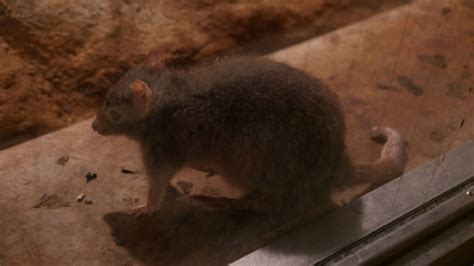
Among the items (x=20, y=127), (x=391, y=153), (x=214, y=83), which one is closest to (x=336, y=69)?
(x=391, y=153)

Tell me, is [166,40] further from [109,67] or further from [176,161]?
[176,161]

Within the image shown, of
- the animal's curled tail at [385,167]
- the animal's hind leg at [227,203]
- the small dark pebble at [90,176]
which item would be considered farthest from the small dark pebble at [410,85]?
the small dark pebble at [90,176]

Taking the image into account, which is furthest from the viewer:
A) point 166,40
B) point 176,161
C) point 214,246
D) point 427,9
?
point 427,9

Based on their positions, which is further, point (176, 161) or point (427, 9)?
point (427, 9)

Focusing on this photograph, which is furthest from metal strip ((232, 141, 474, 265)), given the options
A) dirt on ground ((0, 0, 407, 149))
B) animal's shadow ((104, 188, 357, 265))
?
dirt on ground ((0, 0, 407, 149))

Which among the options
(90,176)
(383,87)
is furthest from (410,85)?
(90,176)

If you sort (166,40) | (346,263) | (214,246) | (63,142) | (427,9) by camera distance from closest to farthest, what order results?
(346,263) < (214,246) < (63,142) < (166,40) < (427,9)

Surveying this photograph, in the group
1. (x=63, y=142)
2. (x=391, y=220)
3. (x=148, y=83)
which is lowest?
(x=63, y=142)

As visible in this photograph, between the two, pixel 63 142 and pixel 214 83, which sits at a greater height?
pixel 214 83

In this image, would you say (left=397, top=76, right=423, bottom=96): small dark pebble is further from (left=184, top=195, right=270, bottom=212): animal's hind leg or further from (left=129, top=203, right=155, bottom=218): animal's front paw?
(left=129, top=203, right=155, bottom=218): animal's front paw
